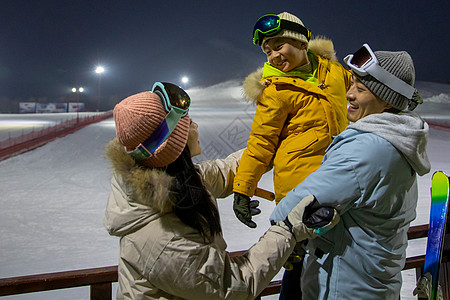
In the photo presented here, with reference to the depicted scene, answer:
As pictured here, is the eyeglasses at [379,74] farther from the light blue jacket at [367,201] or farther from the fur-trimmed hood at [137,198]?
the fur-trimmed hood at [137,198]

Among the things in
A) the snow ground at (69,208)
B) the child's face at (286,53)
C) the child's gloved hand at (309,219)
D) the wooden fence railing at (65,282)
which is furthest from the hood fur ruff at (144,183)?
the snow ground at (69,208)

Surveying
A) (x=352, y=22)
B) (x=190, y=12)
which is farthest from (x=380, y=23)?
(x=190, y=12)

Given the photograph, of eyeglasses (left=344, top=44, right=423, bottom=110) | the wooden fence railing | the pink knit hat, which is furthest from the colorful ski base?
the wooden fence railing

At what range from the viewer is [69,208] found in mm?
4320

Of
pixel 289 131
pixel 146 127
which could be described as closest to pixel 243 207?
pixel 289 131

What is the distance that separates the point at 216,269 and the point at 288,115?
67 centimetres

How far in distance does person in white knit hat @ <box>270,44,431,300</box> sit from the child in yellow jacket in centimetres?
30

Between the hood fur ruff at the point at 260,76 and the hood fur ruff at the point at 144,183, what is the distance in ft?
2.01

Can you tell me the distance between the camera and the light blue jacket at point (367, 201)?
939mm

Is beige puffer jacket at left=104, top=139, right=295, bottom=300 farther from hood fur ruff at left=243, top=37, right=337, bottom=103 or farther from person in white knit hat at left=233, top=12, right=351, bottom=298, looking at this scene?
hood fur ruff at left=243, top=37, right=337, bottom=103

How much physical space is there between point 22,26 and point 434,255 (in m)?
16.4

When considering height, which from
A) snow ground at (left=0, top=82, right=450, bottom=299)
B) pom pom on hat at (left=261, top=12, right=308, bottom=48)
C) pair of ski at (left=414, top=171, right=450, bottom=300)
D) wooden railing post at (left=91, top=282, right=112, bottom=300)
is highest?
pom pom on hat at (left=261, top=12, right=308, bottom=48)

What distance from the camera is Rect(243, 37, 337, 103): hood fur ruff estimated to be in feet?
4.79

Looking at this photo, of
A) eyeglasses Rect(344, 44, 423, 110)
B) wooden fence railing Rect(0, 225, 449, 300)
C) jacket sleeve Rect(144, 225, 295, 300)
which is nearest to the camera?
jacket sleeve Rect(144, 225, 295, 300)
